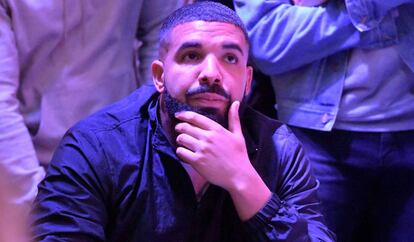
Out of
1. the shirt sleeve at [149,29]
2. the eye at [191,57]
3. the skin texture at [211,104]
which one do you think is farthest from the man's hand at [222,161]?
the shirt sleeve at [149,29]

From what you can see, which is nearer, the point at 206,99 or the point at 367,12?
the point at 206,99

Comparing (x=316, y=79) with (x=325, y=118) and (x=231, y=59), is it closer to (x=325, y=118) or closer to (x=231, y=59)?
(x=325, y=118)

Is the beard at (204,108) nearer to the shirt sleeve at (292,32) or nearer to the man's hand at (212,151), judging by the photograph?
the man's hand at (212,151)

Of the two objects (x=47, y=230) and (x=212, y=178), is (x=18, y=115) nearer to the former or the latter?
(x=47, y=230)

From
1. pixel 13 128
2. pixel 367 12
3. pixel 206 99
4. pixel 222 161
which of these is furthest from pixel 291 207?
pixel 13 128

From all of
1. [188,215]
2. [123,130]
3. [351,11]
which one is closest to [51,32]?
[123,130]

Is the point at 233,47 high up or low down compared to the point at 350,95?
up

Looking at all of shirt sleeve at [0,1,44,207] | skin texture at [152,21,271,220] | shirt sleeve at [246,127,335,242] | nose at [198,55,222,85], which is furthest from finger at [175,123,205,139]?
shirt sleeve at [0,1,44,207]

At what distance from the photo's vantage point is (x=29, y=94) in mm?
1678

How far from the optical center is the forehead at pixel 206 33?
1461 mm

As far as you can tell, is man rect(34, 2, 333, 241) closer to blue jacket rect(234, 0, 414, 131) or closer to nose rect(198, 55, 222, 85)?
nose rect(198, 55, 222, 85)

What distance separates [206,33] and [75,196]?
48 centimetres

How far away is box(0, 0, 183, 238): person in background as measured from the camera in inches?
61.0

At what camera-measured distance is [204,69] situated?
142cm
